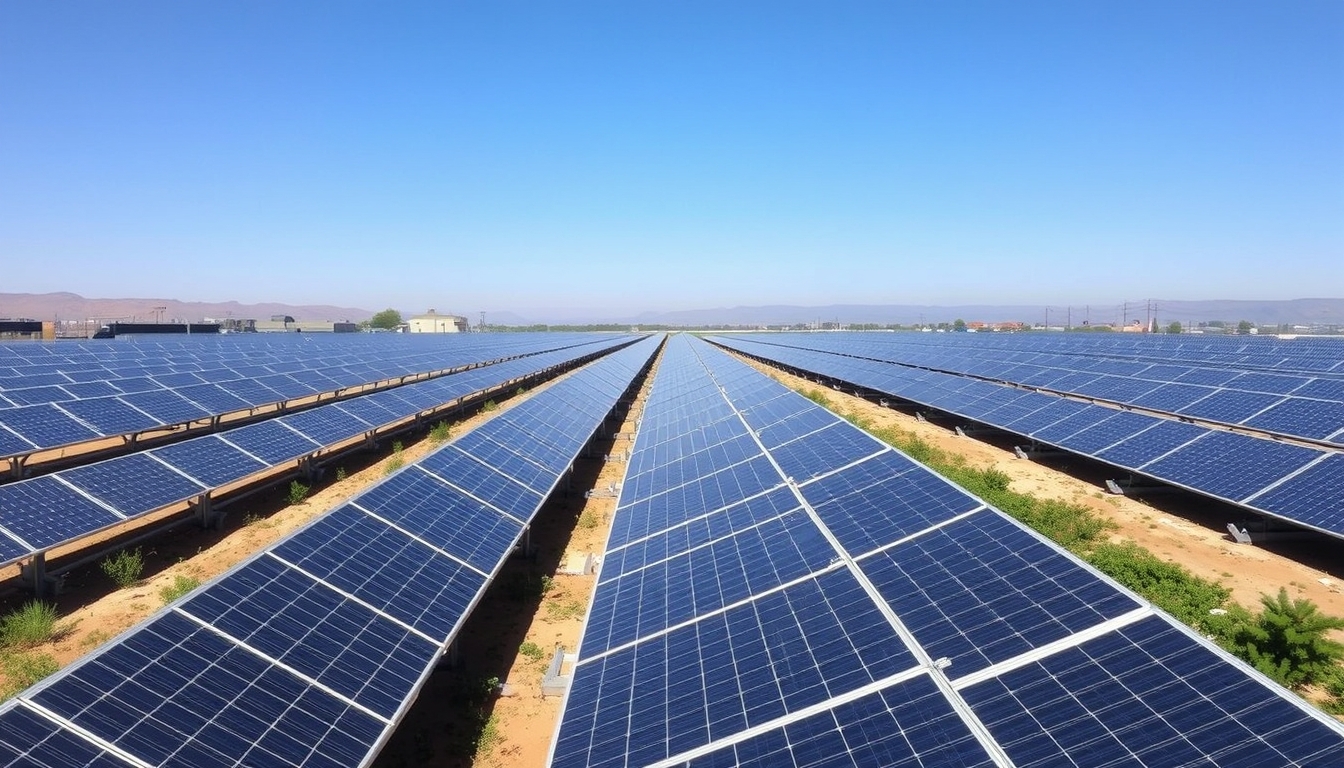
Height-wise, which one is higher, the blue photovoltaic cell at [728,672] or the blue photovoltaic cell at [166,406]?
the blue photovoltaic cell at [166,406]

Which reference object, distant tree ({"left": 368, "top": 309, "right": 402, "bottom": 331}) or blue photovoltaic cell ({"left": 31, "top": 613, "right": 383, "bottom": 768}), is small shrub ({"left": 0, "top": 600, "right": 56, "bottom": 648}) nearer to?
blue photovoltaic cell ({"left": 31, "top": 613, "right": 383, "bottom": 768})

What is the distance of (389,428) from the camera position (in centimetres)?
2645

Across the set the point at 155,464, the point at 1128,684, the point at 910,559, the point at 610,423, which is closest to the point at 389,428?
the point at 610,423

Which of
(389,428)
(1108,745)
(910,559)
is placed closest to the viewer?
(1108,745)

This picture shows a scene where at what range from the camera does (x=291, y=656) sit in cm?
622

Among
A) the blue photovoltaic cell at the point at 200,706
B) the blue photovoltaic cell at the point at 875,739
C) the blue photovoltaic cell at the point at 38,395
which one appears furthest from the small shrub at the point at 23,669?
the blue photovoltaic cell at the point at 38,395

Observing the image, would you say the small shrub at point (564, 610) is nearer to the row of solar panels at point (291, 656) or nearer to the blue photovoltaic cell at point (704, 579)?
the row of solar panels at point (291, 656)

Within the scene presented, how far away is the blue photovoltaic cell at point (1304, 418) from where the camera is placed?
18.2m

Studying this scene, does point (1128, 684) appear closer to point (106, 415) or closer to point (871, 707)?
point (871, 707)

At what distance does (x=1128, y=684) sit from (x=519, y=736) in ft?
21.4

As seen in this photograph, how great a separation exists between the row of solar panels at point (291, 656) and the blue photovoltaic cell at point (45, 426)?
11664 mm

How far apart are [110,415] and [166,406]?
87.1 inches

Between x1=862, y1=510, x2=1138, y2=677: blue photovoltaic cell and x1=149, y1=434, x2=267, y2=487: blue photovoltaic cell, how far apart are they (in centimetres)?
1453

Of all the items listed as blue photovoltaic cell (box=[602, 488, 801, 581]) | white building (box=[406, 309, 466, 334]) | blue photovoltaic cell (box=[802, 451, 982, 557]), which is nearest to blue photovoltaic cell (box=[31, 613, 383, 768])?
blue photovoltaic cell (box=[602, 488, 801, 581])
